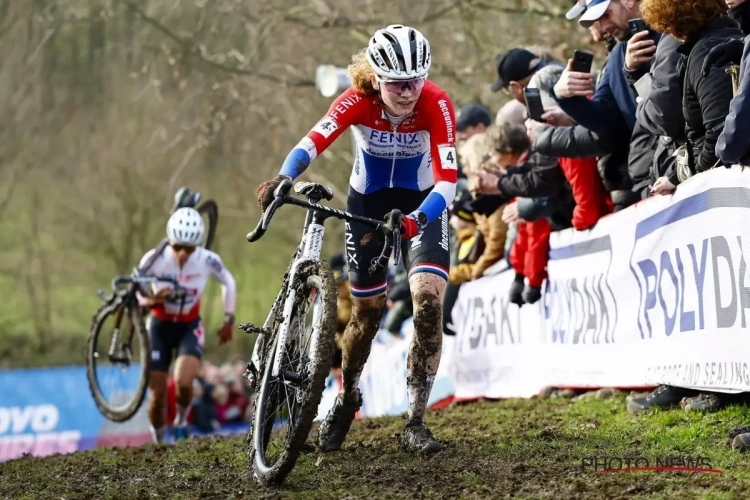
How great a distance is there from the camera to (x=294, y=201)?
6121 mm

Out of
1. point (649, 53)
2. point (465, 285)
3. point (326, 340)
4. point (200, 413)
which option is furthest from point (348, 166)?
point (326, 340)

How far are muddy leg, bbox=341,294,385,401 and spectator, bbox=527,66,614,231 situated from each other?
233cm

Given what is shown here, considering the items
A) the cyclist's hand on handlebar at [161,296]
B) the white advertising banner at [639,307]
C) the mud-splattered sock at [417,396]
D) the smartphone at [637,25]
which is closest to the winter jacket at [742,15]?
the white advertising banner at [639,307]

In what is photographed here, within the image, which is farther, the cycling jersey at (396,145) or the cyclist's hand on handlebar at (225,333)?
the cyclist's hand on handlebar at (225,333)

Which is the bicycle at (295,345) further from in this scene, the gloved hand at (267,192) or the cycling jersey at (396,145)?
the cycling jersey at (396,145)

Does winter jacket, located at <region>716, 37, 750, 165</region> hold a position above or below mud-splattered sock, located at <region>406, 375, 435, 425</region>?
above

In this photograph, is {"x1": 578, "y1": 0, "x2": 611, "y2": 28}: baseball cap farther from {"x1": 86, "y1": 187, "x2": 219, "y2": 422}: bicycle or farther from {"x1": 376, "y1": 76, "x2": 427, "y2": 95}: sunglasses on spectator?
{"x1": 86, "y1": 187, "x2": 219, "y2": 422}: bicycle

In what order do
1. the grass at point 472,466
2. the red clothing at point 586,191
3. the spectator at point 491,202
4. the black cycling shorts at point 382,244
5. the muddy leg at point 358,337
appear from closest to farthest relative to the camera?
the grass at point 472,466 → the black cycling shorts at point 382,244 → the muddy leg at point 358,337 → the red clothing at point 586,191 → the spectator at point 491,202

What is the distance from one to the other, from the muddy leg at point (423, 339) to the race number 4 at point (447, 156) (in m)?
0.70

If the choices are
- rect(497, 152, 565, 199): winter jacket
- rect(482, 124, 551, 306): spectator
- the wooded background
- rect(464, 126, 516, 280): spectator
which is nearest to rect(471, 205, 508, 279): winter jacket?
rect(464, 126, 516, 280): spectator

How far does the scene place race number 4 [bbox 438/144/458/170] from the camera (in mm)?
6781

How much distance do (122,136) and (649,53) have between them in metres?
33.4

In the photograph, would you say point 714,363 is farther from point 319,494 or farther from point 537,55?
point 537,55

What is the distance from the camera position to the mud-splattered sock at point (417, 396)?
22.7 feet
